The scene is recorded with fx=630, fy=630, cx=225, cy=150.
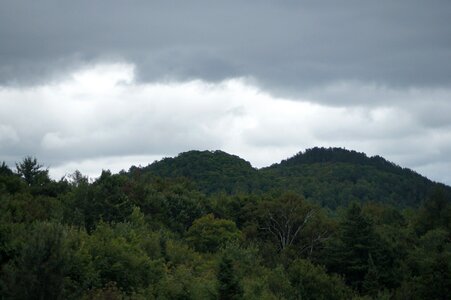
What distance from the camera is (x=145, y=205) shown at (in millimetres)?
82875

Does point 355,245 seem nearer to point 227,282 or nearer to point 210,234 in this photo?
point 210,234

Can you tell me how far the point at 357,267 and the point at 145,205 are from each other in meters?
29.6

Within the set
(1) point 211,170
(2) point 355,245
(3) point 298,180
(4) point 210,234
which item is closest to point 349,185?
(3) point 298,180

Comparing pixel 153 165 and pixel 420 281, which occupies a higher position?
pixel 153 165

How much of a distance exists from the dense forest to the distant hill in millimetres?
42433

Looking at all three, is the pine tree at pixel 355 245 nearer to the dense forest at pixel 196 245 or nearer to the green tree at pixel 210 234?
the dense forest at pixel 196 245

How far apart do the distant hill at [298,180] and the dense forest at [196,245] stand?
42.4 meters

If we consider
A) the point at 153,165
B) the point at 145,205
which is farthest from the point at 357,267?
the point at 153,165

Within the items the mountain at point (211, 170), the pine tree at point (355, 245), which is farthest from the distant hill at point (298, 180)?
the pine tree at point (355, 245)

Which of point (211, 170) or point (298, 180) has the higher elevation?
point (211, 170)

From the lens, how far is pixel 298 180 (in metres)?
170

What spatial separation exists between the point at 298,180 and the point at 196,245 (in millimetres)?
98511

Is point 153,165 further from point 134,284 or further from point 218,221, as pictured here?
point 134,284

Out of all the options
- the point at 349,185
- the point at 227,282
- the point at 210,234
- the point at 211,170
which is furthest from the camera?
the point at 349,185
